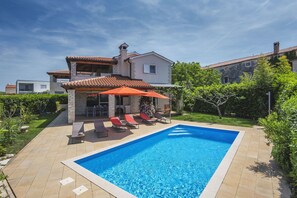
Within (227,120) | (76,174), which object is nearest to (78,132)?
(76,174)

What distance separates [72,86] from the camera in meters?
18.7

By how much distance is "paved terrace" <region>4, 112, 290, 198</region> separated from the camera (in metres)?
5.84

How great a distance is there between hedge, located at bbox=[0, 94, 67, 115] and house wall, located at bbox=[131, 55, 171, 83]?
643 inches

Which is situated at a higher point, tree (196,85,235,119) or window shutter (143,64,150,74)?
window shutter (143,64,150,74)

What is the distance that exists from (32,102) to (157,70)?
22260 millimetres

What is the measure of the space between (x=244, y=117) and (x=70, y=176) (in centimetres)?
2398

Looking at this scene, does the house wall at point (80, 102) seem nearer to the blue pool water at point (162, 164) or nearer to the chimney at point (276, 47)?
the blue pool water at point (162, 164)

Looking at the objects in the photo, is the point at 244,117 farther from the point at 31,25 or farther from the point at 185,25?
the point at 31,25

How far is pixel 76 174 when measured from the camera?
283 inches

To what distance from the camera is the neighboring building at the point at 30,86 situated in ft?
207

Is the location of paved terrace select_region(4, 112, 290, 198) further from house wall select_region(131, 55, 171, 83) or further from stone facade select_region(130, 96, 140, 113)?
house wall select_region(131, 55, 171, 83)

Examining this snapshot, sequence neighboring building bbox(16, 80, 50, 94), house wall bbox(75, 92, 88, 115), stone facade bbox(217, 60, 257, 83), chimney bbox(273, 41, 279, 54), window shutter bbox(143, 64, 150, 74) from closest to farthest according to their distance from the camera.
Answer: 1. house wall bbox(75, 92, 88, 115)
2. window shutter bbox(143, 64, 150, 74)
3. chimney bbox(273, 41, 279, 54)
4. stone facade bbox(217, 60, 257, 83)
5. neighboring building bbox(16, 80, 50, 94)

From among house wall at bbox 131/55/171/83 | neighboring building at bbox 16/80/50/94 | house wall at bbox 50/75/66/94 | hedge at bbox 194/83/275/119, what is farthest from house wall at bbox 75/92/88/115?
neighboring building at bbox 16/80/50/94

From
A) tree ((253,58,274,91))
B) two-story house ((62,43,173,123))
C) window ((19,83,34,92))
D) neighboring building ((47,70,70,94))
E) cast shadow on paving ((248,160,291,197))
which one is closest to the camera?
cast shadow on paving ((248,160,291,197))
